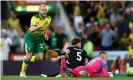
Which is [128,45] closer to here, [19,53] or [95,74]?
[19,53]

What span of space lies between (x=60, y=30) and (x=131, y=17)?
322cm

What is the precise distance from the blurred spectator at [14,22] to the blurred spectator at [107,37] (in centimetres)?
410

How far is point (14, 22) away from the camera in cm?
2848

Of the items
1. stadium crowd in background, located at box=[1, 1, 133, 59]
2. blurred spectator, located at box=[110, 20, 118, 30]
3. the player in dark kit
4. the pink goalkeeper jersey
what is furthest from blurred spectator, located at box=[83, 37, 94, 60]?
the pink goalkeeper jersey

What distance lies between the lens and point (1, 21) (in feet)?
94.8

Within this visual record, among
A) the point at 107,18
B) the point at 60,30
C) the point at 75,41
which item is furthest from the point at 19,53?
the point at 75,41

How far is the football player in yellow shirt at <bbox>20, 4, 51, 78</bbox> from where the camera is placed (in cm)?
1803

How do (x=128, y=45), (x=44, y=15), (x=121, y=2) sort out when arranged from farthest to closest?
(x=121, y=2), (x=128, y=45), (x=44, y=15)

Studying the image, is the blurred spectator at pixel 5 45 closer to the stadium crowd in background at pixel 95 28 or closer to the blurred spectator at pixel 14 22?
the stadium crowd in background at pixel 95 28

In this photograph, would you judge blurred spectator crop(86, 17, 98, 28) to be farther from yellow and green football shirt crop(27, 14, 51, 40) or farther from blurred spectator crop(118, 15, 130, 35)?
Result: yellow and green football shirt crop(27, 14, 51, 40)

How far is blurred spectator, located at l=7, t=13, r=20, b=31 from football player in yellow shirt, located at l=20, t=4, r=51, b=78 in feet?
30.9

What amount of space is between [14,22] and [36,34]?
10275 mm

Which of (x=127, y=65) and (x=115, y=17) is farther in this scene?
(x=115, y=17)

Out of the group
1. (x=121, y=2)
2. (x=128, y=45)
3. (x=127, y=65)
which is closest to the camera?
(x=127, y=65)
